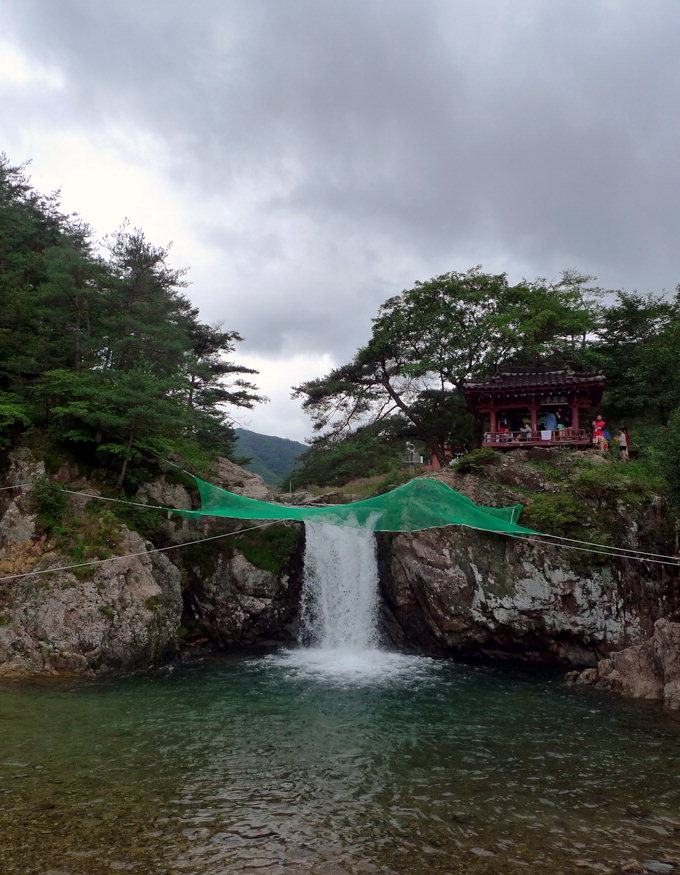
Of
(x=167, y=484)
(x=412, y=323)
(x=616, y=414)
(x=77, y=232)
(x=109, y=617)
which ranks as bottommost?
(x=109, y=617)

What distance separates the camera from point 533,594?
46.5 feet

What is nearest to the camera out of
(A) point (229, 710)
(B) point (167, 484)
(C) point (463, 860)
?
(C) point (463, 860)

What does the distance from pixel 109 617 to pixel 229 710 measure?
4.23m

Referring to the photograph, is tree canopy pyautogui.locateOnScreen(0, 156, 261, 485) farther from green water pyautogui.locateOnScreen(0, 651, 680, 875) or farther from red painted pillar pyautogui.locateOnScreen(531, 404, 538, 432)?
red painted pillar pyautogui.locateOnScreen(531, 404, 538, 432)

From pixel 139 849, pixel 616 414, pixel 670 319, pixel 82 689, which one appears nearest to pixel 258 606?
pixel 82 689

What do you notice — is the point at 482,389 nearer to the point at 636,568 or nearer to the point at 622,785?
the point at 636,568

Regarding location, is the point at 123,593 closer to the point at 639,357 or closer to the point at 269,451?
the point at 639,357

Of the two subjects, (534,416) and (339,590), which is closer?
(339,590)

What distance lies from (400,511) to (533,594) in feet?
15.5

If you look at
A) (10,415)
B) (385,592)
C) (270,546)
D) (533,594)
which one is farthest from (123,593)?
(533,594)

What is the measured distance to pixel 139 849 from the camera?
546 cm

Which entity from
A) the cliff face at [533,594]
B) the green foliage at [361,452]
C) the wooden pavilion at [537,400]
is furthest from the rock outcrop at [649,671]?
the green foliage at [361,452]

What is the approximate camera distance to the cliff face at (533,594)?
13898mm

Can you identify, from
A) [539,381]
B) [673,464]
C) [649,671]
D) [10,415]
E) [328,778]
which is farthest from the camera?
[539,381]
